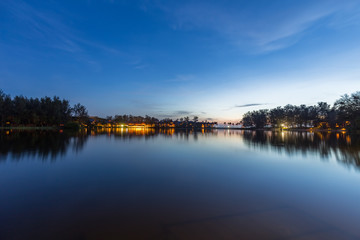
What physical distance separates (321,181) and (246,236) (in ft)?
21.9

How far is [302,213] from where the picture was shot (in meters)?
4.66

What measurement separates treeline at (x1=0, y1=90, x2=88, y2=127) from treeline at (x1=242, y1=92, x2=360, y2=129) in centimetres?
10513

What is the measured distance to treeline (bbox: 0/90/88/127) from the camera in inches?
2229

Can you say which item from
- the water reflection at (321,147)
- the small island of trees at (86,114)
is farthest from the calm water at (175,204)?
the small island of trees at (86,114)

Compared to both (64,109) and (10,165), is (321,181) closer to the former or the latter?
(10,165)

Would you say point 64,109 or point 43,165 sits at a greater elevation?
point 64,109

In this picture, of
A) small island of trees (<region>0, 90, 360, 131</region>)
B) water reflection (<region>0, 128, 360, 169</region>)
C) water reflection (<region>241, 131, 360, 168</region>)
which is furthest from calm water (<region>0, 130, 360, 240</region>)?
small island of trees (<region>0, 90, 360, 131</region>)

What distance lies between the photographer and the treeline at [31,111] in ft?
186

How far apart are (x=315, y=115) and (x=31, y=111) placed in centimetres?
13163

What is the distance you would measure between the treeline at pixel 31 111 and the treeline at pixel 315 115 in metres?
105

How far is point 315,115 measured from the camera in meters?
90.6

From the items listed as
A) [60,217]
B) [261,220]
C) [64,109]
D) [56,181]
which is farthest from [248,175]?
[64,109]

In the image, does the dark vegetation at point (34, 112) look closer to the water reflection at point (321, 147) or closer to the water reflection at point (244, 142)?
the water reflection at point (244, 142)

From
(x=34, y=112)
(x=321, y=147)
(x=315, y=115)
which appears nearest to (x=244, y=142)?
(x=321, y=147)
